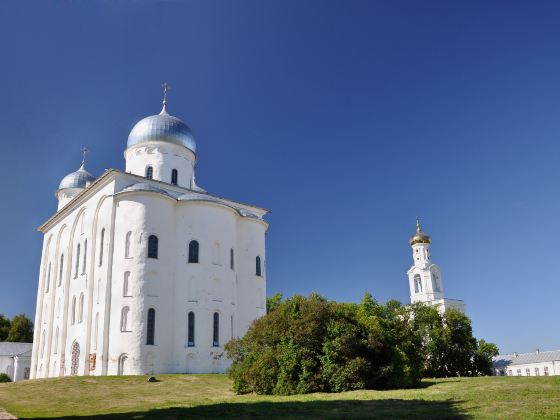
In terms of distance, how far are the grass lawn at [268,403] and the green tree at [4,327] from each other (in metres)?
47.6

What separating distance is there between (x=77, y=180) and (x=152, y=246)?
21398mm

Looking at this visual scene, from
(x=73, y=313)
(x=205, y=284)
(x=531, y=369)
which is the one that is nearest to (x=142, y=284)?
(x=205, y=284)

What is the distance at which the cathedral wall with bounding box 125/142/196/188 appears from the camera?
1447 inches

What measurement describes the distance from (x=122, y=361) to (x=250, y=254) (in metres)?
11.7

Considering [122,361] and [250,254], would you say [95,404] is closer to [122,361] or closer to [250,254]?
[122,361]

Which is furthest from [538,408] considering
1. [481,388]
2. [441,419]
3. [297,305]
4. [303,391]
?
[297,305]

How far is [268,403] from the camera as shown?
14.6 m

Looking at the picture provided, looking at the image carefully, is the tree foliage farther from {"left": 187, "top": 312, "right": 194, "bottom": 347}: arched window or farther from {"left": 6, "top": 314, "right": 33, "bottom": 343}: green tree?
{"left": 6, "top": 314, "right": 33, "bottom": 343}: green tree

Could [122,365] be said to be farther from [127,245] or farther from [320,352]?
[320,352]

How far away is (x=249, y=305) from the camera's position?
3469 centimetres

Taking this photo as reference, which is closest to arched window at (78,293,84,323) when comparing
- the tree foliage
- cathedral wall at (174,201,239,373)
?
cathedral wall at (174,201,239,373)

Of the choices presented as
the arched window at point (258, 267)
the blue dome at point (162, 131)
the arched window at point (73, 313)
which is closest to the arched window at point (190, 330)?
the arched window at point (258, 267)

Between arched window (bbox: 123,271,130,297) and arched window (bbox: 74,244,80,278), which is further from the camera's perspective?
arched window (bbox: 74,244,80,278)

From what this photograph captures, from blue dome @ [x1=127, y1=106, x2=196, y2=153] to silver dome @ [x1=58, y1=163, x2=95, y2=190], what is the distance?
11495 mm
